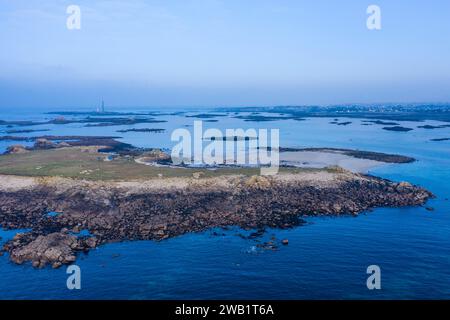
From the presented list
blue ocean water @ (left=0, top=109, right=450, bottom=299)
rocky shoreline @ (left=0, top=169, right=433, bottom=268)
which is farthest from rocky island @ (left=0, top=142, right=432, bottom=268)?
blue ocean water @ (left=0, top=109, right=450, bottom=299)

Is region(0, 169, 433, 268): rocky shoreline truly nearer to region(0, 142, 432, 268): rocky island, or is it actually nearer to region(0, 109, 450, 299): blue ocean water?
region(0, 142, 432, 268): rocky island

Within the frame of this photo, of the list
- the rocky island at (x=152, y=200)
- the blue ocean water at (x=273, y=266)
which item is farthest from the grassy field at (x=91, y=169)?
the blue ocean water at (x=273, y=266)

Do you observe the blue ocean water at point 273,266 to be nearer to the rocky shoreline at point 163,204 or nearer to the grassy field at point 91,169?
the rocky shoreline at point 163,204

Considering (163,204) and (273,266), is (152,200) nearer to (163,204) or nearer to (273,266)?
(163,204)

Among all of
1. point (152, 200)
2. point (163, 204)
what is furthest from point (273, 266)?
point (152, 200)
